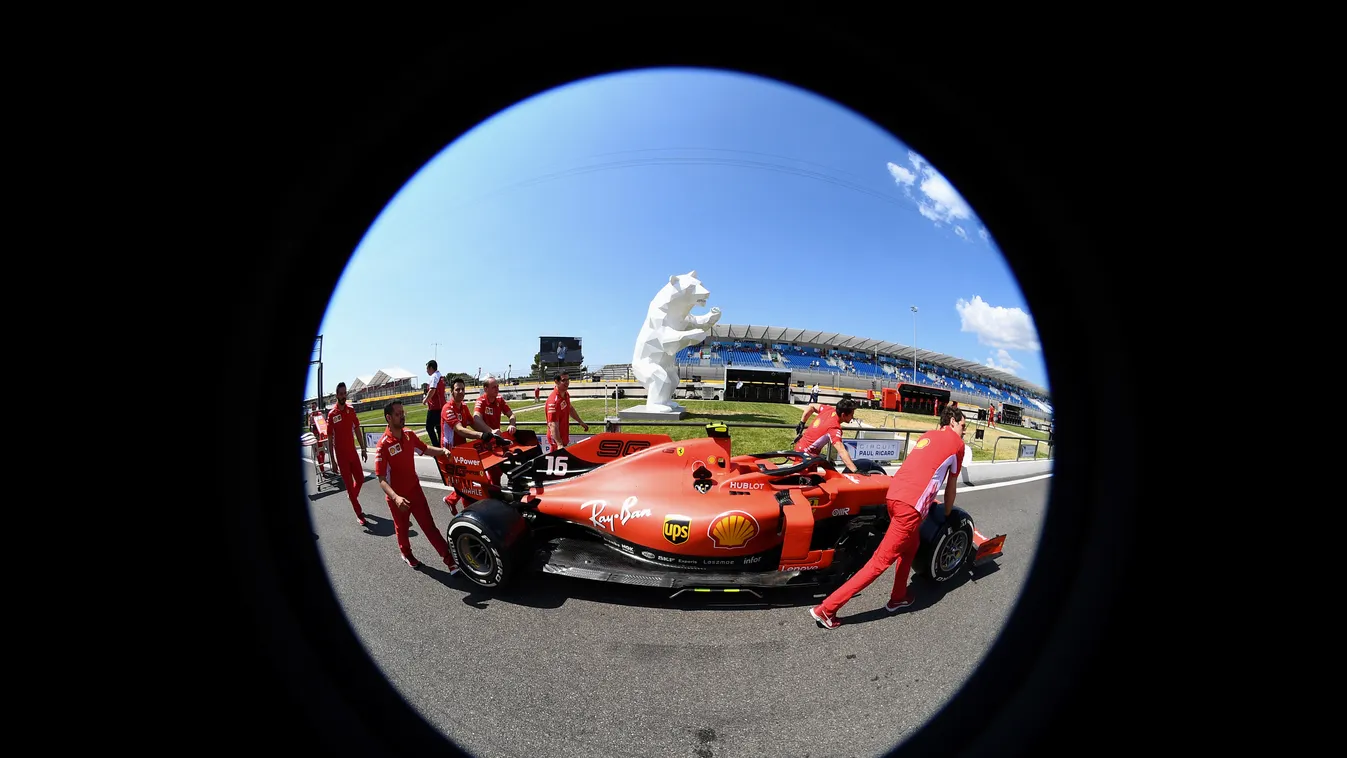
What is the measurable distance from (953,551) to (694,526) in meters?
2.10

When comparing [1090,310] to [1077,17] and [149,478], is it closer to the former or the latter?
[1077,17]

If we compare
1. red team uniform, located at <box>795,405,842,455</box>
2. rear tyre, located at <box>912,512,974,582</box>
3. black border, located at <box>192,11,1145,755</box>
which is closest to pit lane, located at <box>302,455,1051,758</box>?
rear tyre, located at <box>912,512,974,582</box>

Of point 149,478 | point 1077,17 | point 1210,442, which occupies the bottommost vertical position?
point 149,478

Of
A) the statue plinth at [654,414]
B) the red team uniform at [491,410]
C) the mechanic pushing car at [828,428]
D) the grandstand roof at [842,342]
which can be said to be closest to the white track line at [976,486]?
the red team uniform at [491,410]

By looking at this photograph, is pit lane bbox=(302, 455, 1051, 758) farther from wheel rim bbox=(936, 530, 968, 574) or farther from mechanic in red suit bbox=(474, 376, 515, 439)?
mechanic in red suit bbox=(474, 376, 515, 439)

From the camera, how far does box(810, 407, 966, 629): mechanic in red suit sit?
2572mm

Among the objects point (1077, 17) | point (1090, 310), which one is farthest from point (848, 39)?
point (1090, 310)

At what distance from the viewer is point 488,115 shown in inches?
51.6

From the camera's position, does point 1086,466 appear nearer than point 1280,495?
No

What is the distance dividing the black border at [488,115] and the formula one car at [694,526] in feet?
5.36

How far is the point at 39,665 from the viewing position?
0.67 meters

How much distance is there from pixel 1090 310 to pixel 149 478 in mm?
2108

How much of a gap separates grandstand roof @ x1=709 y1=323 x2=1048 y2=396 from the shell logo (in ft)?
145

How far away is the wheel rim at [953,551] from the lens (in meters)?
3.09
